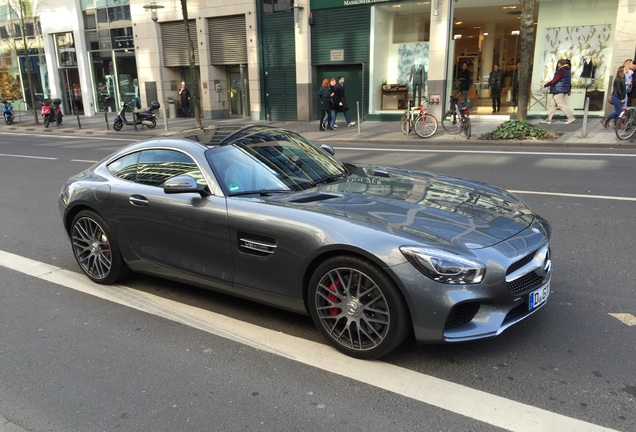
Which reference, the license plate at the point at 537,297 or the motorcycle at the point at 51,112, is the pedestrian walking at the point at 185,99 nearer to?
the motorcycle at the point at 51,112

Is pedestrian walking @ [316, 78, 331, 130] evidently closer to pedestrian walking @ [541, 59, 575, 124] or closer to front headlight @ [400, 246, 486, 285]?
pedestrian walking @ [541, 59, 575, 124]

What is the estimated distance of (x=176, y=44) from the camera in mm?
26516

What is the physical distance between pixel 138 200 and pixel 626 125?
514 inches

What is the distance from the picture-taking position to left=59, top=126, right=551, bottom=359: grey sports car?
306 centimetres

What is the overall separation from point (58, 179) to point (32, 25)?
28.0 m

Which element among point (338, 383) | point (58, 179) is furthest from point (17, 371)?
point (58, 179)

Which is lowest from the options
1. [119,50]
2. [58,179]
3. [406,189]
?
[58,179]

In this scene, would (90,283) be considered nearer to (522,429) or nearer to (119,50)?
(522,429)

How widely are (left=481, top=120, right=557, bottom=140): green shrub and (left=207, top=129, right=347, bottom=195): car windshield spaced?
11.1 meters

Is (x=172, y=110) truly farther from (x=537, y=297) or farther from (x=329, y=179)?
(x=537, y=297)

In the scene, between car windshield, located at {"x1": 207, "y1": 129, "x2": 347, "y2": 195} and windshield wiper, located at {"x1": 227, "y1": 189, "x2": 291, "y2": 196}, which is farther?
car windshield, located at {"x1": 207, "y1": 129, "x2": 347, "y2": 195}

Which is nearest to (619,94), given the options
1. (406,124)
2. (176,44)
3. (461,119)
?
(461,119)

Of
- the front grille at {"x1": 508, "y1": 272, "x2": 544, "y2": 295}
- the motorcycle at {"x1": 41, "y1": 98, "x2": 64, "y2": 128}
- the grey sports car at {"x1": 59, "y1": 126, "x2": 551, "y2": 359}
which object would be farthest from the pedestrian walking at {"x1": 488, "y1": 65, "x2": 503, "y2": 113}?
the motorcycle at {"x1": 41, "y1": 98, "x2": 64, "y2": 128}

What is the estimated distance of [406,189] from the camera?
4.05 meters
